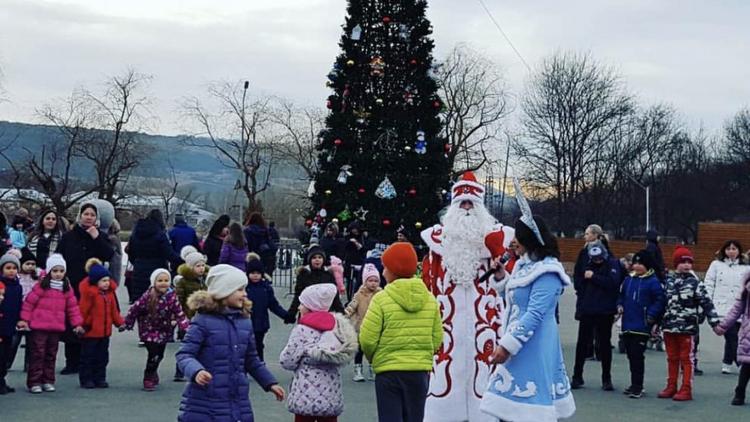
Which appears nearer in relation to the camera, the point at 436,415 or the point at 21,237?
the point at 436,415

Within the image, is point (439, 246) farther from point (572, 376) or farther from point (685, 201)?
point (685, 201)

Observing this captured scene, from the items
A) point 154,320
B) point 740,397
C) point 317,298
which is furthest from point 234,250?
point 317,298

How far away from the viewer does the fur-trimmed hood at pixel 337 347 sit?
830cm

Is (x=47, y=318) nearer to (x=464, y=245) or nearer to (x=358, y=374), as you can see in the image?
(x=358, y=374)

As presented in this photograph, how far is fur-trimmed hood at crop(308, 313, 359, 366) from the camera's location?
830 cm

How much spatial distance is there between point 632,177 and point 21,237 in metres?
63.3

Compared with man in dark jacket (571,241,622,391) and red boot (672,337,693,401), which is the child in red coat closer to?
man in dark jacket (571,241,622,391)

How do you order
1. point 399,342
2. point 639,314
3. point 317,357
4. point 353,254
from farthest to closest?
point 353,254, point 639,314, point 317,357, point 399,342

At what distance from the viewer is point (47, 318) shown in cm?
1223

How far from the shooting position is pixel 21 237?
54.5 feet

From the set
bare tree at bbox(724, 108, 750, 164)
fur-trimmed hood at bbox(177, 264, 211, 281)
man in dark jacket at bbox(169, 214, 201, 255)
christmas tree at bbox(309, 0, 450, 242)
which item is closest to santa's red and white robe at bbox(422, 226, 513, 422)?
fur-trimmed hood at bbox(177, 264, 211, 281)

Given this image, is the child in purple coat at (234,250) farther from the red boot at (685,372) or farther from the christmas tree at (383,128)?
the christmas tree at (383,128)

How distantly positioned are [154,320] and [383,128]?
1200cm

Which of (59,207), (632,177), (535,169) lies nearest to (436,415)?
(59,207)
